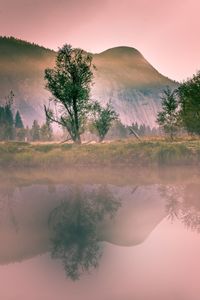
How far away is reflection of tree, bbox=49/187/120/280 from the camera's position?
12637mm

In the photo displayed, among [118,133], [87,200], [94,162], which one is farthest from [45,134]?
[87,200]

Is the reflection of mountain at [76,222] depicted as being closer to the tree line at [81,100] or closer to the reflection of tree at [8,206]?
the reflection of tree at [8,206]

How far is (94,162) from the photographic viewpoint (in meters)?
59.9

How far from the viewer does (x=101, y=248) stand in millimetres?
14070

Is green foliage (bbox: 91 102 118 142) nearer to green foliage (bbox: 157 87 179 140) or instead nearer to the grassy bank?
green foliage (bbox: 157 87 179 140)

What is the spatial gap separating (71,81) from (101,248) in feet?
209

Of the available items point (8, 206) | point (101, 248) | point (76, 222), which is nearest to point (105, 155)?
point (8, 206)

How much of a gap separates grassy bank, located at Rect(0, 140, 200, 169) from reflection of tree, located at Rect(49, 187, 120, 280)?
2797cm

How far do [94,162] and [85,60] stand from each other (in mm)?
24140

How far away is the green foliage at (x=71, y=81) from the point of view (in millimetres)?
74250

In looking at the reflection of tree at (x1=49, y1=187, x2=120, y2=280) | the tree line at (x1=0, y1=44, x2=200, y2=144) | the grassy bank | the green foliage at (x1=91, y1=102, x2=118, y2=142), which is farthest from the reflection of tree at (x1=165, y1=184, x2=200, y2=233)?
the green foliage at (x1=91, y1=102, x2=118, y2=142)

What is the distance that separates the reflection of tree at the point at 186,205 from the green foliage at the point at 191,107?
50906 millimetres

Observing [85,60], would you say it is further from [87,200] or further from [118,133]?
[118,133]

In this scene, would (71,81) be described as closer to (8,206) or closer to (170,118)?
(170,118)
